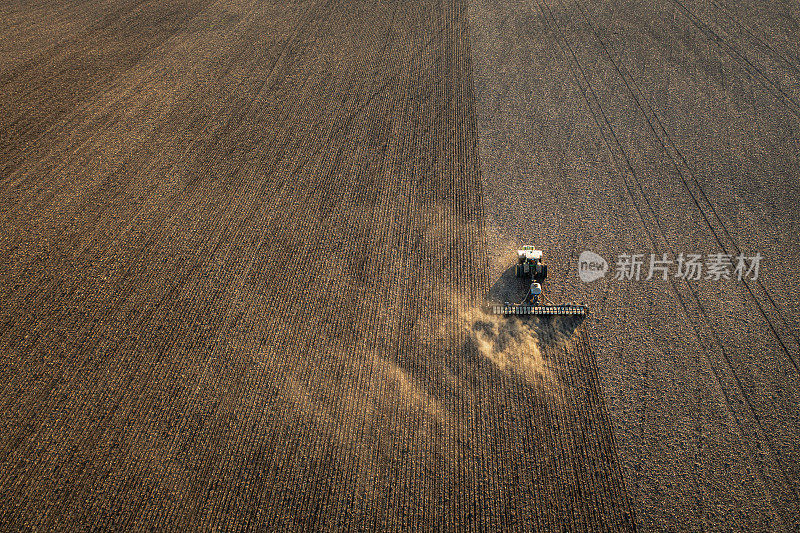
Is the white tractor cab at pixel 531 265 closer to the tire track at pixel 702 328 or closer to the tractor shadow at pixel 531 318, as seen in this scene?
the tractor shadow at pixel 531 318

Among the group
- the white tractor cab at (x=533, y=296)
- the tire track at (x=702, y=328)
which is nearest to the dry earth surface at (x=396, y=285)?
the tire track at (x=702, y=328)

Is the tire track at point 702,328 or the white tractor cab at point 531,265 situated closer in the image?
the tire track at point 702,328

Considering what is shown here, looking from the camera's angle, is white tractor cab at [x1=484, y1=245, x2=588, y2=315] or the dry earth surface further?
white tractor cab at [x1=484, y1=245, x2=588, y2=315]

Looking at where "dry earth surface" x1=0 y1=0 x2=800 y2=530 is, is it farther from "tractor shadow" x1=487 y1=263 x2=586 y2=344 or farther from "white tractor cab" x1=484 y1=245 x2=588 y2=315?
"white tractor cab" x1=484 y1=245 x2=588 y2=315

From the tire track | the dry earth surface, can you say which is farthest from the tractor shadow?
the tire track

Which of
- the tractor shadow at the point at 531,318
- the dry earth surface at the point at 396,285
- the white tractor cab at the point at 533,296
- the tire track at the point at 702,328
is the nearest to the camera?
the tire track at the point at 702,328

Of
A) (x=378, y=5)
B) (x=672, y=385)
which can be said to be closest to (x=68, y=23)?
(x=378, y=5)

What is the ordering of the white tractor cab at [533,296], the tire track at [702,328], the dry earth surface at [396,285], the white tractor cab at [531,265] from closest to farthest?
1. the tire track at [702,328]
2. the dry earth surface at [396,285]
3. the white tractor cab at [533,296]
4. the white tractor cab at [531,265]

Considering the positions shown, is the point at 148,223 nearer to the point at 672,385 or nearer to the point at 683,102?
the point at 672,385

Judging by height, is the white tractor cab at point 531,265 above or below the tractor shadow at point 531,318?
above
